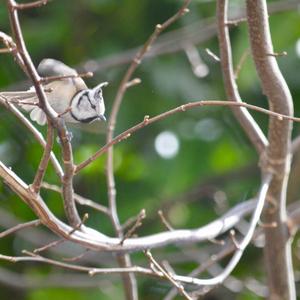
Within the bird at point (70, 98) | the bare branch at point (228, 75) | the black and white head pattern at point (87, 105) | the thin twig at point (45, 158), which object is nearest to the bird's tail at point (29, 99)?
the bird at point (70, 98)

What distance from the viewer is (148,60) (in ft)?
14.0

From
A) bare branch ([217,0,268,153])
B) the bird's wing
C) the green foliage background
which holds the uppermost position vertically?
the bird's wing

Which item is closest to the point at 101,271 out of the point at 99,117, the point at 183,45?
the point at 99,117

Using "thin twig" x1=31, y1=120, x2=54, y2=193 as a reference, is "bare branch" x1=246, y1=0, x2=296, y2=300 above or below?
below

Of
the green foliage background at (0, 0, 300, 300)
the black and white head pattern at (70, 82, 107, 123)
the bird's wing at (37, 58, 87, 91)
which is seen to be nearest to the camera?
the bird's wing at (37, 58, 87, 91)

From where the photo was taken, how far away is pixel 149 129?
4324 mm

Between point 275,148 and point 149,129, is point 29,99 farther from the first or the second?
point 149,129

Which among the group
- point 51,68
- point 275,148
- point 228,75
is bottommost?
point 275,148

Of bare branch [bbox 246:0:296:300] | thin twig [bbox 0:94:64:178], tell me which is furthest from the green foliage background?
thin twig [bbox 0:94:64:178]

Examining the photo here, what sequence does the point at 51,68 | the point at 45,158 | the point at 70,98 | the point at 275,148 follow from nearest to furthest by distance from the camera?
the point at 45,158
the point at 51,68
the point at 70,98
the point at 275,148

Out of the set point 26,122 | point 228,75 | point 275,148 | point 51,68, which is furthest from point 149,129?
point 26,122

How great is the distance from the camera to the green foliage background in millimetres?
4078

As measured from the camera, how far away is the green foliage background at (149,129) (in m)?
4.08

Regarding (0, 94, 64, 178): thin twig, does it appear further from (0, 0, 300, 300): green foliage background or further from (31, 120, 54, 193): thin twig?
(0, 0, 300, 300): green foliage background
